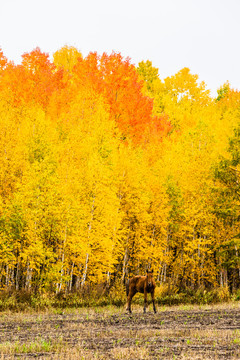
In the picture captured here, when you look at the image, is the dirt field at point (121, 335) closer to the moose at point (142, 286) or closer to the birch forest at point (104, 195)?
the moose at point (142, 286)

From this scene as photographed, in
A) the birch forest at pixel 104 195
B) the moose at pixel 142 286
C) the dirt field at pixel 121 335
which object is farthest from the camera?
the birch forest at pixel 104 195

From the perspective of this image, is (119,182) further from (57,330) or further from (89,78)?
(89,78)

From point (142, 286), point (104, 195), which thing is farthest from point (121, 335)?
point (104, 195)

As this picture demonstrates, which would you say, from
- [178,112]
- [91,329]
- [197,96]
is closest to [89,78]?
[178,112]

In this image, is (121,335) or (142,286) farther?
(142,286)

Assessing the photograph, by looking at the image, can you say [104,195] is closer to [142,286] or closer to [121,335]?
[142,286]

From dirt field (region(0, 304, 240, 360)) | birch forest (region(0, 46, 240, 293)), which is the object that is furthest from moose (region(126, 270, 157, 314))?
birch forest (region(0, 46, 240, 293))

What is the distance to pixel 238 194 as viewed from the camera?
95.2 feet

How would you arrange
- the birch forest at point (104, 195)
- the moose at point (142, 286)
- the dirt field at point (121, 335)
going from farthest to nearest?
the birch forest at point (104, 195), the moose at point (142, 286), the dirt field at point (121, 335)

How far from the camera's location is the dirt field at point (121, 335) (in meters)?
9.52

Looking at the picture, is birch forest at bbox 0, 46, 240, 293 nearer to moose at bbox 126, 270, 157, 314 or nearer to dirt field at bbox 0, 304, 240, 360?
moose at bbox 126, 270, 157, 314

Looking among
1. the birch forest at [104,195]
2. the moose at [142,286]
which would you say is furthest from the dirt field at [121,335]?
the birch forest at [104,195]

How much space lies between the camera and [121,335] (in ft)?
40.3

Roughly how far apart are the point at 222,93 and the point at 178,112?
1630 cm
